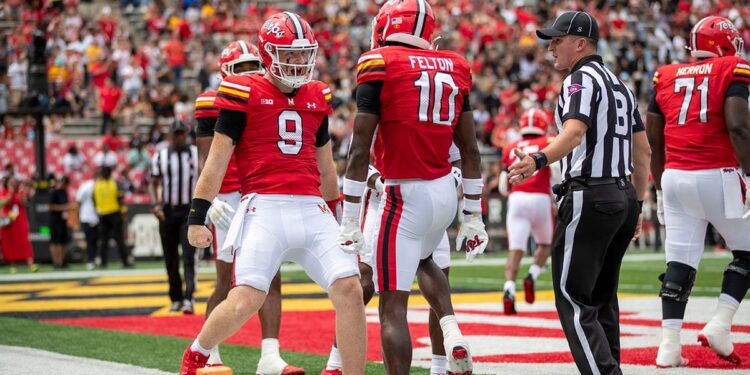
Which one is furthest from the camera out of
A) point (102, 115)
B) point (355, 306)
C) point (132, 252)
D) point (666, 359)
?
point (102, 115)

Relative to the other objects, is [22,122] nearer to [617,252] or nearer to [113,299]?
[113,299]

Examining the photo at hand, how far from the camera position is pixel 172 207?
37.3 feet

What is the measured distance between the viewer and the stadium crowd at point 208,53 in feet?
81.3

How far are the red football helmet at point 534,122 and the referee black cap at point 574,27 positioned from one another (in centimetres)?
527

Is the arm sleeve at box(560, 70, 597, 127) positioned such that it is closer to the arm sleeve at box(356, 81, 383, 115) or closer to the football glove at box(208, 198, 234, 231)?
the arm sleeve at box(356, 81, 383, 115)

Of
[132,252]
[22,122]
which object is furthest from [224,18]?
[132,252]

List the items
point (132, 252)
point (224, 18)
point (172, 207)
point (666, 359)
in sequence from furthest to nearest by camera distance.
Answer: point (224, 18) → point (132, 252) → point (172, 207) → point (666, 359)

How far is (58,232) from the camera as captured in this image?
20.6 m

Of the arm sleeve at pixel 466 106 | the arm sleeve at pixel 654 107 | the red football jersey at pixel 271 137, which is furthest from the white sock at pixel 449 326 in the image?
the arm sleeve at pixel 654 107

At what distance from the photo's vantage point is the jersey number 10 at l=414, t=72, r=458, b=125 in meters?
A: 5.77

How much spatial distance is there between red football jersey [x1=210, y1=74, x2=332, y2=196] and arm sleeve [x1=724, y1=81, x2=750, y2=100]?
2.79m

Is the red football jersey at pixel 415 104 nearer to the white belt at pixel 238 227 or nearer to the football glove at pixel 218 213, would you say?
the white belt at pixel 238 227

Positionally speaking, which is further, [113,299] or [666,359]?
[113,299]

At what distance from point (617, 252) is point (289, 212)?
1.78 meters
